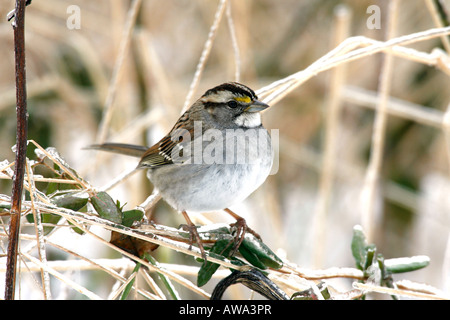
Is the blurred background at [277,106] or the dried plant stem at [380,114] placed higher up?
the blurred background at [277,106]

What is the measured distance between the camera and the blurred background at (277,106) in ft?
10.4

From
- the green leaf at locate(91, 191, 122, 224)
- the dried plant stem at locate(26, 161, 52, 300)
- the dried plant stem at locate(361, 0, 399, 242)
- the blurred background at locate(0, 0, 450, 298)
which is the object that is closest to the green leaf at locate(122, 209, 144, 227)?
the green leaf at locate(91, 191, 122, 224)

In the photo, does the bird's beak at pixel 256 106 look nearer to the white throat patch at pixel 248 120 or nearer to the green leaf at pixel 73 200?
the white throat patch at pixel 248 120

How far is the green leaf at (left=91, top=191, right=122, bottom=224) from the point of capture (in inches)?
49.5

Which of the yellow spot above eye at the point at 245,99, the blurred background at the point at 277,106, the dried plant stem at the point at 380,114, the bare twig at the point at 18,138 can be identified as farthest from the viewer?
the blurred background at the point at 277,106

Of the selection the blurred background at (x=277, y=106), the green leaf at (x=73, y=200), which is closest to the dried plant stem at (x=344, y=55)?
the green leaf at (x=73, y=200)

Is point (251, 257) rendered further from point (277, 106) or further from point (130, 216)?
point (277, 106)

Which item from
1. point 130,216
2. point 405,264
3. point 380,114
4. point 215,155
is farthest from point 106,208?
point 380,114

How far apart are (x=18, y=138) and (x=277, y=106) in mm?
3089

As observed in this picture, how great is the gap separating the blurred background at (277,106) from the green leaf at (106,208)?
155 cm

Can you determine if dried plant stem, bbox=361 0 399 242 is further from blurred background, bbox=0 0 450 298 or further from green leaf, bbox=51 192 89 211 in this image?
green leaf, bbox=51 192 89 211

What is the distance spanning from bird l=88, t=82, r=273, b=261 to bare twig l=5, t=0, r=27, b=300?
0.55m
